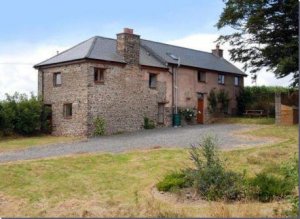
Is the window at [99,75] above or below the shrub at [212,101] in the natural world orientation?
above

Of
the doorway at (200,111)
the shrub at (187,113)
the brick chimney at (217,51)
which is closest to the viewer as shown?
the shrub at (187,113)

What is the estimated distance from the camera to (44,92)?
34.2 meters

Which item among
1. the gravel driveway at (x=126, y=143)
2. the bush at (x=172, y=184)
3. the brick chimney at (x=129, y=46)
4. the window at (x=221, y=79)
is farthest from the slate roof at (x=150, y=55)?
the bush at (x=172, y=184)

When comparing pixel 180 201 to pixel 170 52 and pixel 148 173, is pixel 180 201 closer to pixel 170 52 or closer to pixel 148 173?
pixel 148 173

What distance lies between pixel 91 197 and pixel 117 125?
1778cm

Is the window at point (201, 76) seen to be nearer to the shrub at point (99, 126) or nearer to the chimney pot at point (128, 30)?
the chimney pot at point (128, 30)

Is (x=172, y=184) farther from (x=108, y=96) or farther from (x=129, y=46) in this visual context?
(x=129, y=46)

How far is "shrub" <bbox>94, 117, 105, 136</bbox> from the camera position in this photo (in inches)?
1212

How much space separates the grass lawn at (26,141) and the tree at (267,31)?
14.0 metres

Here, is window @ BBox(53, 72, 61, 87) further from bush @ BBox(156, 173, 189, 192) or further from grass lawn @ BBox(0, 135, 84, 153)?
bush @ BBox(156, 173, 189, 192)

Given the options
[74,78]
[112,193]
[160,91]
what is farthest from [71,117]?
[112,193]

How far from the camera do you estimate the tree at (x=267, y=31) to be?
31.1m

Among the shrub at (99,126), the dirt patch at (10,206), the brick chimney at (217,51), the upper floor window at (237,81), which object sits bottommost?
the dirt patch at (10,206)

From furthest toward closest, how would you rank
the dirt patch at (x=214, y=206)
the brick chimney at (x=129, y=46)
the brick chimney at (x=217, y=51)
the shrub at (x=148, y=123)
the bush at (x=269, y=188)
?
the brick chimney at (x=217, y=51) < the shrub at (x=148, y=123) < the brick chimney at (x=129, y=46) < the bush at (x=269, y=188) < the dirt patch at (x=214, y=206)
